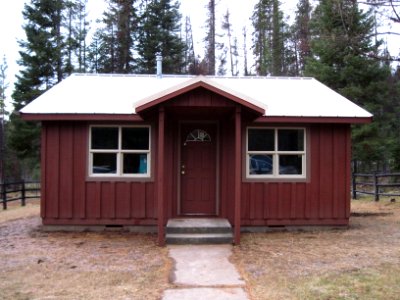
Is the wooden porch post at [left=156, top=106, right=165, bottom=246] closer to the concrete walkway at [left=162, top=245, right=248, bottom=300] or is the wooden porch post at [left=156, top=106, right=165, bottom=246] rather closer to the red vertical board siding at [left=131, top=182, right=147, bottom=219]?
the concrete walkway at [left=162, top=245, right=248, bottom=300]

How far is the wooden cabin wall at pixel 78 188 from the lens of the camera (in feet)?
30.7

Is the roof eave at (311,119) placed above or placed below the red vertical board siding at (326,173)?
above

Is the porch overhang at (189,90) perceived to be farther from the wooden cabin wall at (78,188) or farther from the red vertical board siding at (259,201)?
the red vertical board siding at (259,201)

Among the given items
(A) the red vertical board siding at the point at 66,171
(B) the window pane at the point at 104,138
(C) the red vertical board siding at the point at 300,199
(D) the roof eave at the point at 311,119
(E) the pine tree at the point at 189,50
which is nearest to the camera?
(D) the roof eave at the point at 311,119

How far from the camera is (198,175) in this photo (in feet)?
32.5

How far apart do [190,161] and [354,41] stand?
15.7 feet

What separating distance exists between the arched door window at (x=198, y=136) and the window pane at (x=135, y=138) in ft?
3.40

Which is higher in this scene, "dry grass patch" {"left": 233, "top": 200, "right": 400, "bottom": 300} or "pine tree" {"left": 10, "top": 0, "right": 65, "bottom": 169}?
"pine tree" {"left": 10, "top": 0, "right": 65, "bottom": 169}

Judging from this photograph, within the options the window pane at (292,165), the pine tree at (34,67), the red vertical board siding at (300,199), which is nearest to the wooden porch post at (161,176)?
the window pane at (292,165)

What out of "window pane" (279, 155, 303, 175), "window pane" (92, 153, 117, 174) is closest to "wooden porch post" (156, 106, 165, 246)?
"window pane" (92, 153, 117, 174)

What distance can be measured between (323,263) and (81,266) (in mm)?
3775

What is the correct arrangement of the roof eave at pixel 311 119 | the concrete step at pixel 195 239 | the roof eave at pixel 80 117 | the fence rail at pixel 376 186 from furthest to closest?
the fence rail at pixel 376 186 → the roof eave at pixel 311 119 → the roof eave at pixel 80 117 → the concrete step at pixel 195 239

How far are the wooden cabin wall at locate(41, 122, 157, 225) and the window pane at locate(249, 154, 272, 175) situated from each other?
226 centimetres

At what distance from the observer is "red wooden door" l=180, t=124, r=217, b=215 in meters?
9.88
